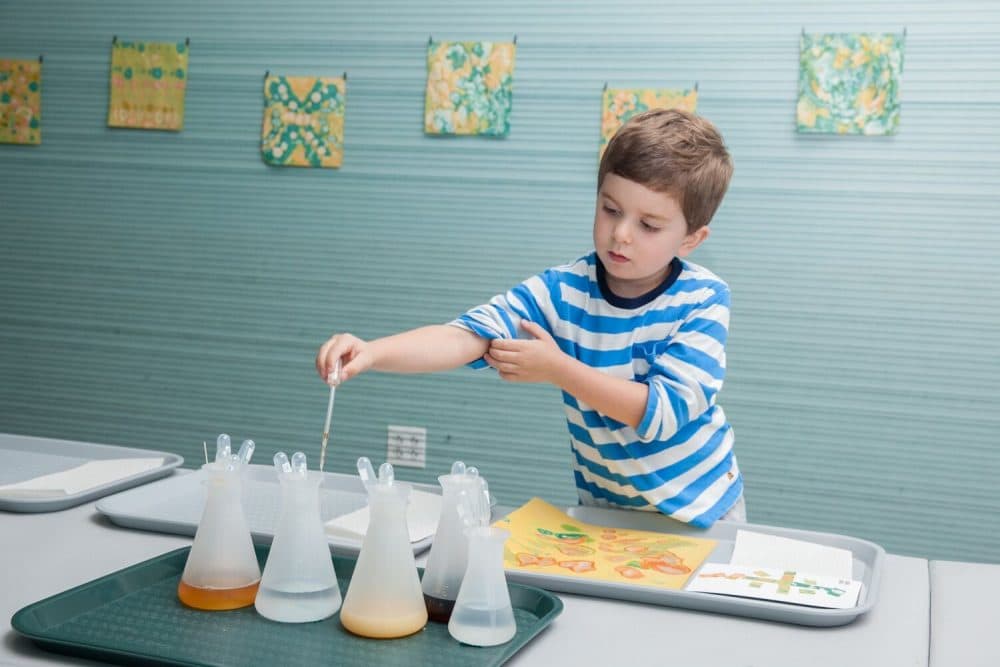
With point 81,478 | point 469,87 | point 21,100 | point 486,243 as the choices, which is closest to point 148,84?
point 21,100

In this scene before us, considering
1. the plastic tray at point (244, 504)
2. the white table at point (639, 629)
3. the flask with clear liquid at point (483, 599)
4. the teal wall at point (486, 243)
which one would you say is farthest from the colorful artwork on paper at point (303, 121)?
the flask with clear liquid at point (483, 599)

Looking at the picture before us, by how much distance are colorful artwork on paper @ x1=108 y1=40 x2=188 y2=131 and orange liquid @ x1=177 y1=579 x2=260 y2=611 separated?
247 cm

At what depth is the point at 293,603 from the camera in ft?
2.98

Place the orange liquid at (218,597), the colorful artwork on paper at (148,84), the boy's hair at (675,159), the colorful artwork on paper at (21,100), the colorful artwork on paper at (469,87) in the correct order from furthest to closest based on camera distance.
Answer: the colorful artwork on paper at (21,100)
the colorful artwork on paper at (148,84)
the colorful artwork on paper at (469,87)
the boy's hair at (675,159)
the orange liquid at (218,597)

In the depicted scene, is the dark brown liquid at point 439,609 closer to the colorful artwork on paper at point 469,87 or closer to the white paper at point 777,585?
the white paper at point 777,585

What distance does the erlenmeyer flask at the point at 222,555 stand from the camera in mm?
936

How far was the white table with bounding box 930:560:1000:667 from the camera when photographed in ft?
3.04

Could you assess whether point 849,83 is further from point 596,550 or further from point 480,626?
point 480,626

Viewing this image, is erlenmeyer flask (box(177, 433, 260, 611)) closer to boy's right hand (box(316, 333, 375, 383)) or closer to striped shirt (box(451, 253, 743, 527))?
boy's right hand (box(316, 333, 375, 383))

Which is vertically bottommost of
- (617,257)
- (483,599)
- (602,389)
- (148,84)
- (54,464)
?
(54,464)

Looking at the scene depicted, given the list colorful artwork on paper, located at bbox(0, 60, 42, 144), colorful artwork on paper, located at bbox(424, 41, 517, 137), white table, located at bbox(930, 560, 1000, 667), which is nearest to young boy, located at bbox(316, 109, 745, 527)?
white table, located at bbox(930, 560, 1000, 667)

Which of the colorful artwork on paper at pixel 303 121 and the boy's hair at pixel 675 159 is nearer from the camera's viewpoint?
the boy's hair at pixel 675 159

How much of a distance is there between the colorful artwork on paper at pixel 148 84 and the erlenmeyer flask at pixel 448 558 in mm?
2523

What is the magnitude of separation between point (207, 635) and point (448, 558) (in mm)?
219
